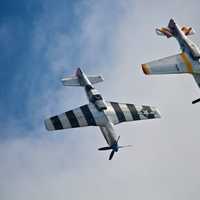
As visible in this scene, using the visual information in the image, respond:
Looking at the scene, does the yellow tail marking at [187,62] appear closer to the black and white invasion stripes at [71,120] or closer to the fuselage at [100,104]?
the fuselage at [100,104]

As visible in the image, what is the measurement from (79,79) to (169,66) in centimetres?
1700

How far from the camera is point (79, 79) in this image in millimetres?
99938

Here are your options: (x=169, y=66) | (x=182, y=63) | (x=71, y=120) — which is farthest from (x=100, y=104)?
(x=182, y=63)

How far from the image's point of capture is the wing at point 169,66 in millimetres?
92062

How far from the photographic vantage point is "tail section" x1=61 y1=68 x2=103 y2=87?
9916 centimetres

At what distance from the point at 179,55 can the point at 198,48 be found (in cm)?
376

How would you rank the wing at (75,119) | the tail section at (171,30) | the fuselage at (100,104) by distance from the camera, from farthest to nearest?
the tail section at (171,30) < the wing at (75,119) < the fuselage at (100,104)

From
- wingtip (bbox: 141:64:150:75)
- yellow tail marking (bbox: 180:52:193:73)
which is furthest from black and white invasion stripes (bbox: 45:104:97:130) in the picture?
yellow tail marking (bbox: 180:52:193:73)

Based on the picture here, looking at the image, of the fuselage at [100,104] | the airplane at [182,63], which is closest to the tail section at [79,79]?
the fuselage at [100,104]

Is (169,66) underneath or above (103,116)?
above

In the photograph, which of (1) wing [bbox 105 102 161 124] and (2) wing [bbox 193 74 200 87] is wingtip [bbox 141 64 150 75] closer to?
(1) wing [bbox 105 102 161 124]

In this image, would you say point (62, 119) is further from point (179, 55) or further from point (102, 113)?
point (179, 55)

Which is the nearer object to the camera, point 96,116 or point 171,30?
point 96,116

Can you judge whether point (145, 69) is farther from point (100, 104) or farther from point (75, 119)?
point (75, 119)
